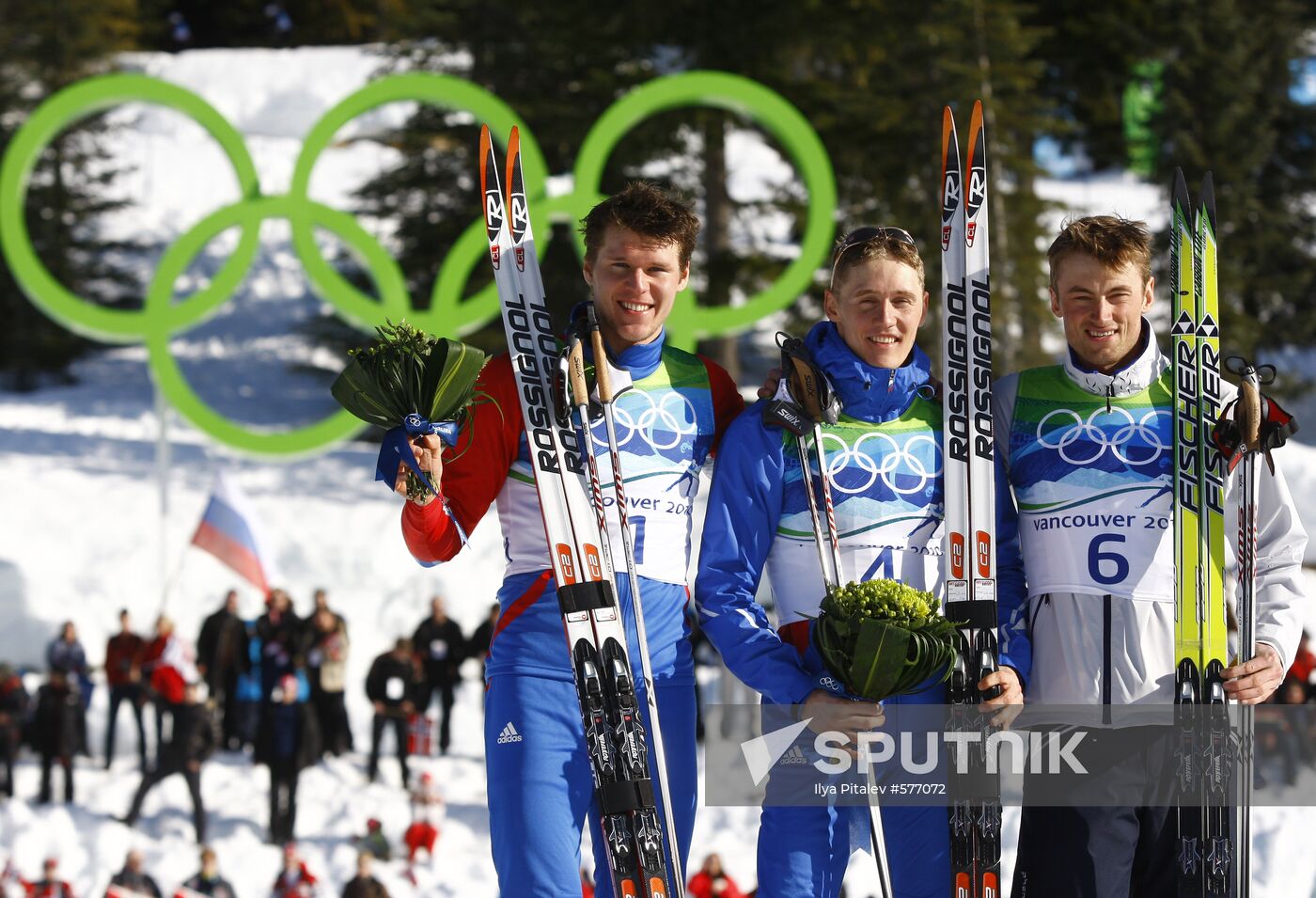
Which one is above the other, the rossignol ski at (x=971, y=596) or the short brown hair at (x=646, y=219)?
the short brown hair at (x=646, y=219)

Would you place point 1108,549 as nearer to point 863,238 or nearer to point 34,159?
point 863,238

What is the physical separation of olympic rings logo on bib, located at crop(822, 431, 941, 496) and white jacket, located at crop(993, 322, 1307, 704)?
0.22 m

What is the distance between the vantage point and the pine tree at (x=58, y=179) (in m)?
28.7

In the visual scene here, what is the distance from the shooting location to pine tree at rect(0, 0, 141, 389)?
28.7 meters

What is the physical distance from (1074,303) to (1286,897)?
6.29 m

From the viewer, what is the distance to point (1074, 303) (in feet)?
11.7

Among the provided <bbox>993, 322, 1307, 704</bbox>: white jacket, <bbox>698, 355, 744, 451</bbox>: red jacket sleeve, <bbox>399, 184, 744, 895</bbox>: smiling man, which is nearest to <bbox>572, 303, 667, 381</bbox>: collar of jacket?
<bbox>399, 184, 744, 895</bbox>: smiling man

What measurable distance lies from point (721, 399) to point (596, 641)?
0.69m

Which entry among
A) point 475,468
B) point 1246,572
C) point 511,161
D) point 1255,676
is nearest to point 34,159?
point 511,161

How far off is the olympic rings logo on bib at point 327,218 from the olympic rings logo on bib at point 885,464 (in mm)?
12534

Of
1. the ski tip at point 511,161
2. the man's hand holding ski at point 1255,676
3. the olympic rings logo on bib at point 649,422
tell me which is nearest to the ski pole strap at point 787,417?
the olympic rings logo on bib at point 649,422

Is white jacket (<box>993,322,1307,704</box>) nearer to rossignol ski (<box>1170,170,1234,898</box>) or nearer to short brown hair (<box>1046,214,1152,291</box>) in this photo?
rossignol ski (<box>1170,170,1234,898</box>)

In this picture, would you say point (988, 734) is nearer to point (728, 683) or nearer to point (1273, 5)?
point (728, 683)

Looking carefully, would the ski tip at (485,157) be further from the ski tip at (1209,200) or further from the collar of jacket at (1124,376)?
the ski tip at (1209,200)
